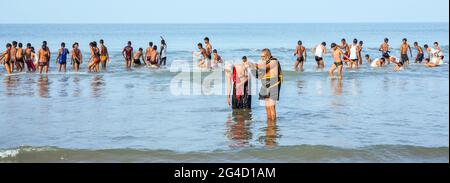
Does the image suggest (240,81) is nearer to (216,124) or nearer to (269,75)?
(216,124)

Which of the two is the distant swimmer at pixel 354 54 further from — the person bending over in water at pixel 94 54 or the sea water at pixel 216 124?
the person bending over in water at pixel 94 54

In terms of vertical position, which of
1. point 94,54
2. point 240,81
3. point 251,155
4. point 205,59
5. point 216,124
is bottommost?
point 251,155

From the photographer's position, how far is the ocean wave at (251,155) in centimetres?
867

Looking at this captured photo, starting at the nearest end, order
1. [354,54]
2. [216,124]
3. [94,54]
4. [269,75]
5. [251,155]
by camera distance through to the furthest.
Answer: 1. [251,155]
2. [269,75]
3. [216,124]
4. [94,54]
5. [354,54]

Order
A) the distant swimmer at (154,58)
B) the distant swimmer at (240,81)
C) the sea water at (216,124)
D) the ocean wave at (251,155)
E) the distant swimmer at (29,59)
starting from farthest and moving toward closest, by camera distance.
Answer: the distant swimmer at (154,58) < the distant swimmer at (29,59) < the distant swimmer at (240,81) < the sea water at (216,124) < the ocean wave at (251,155)

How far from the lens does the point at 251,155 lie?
28.9 ft

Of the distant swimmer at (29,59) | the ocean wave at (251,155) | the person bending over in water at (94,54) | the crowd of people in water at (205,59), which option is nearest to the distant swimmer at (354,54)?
the crowd of people in water at (205,59)

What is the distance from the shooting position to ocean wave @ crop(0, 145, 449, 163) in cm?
867

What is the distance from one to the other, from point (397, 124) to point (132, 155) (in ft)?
17.3

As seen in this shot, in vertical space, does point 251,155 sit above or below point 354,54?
below

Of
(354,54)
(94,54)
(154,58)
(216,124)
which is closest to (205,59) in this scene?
(154,58)

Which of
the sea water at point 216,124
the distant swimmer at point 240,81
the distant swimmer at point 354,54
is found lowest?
the sea water at point 216,124

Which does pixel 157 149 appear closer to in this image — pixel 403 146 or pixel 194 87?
pixel 403 146

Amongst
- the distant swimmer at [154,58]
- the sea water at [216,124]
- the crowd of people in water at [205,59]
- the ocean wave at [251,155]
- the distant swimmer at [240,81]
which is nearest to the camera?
the ocean wave at [251,155]
